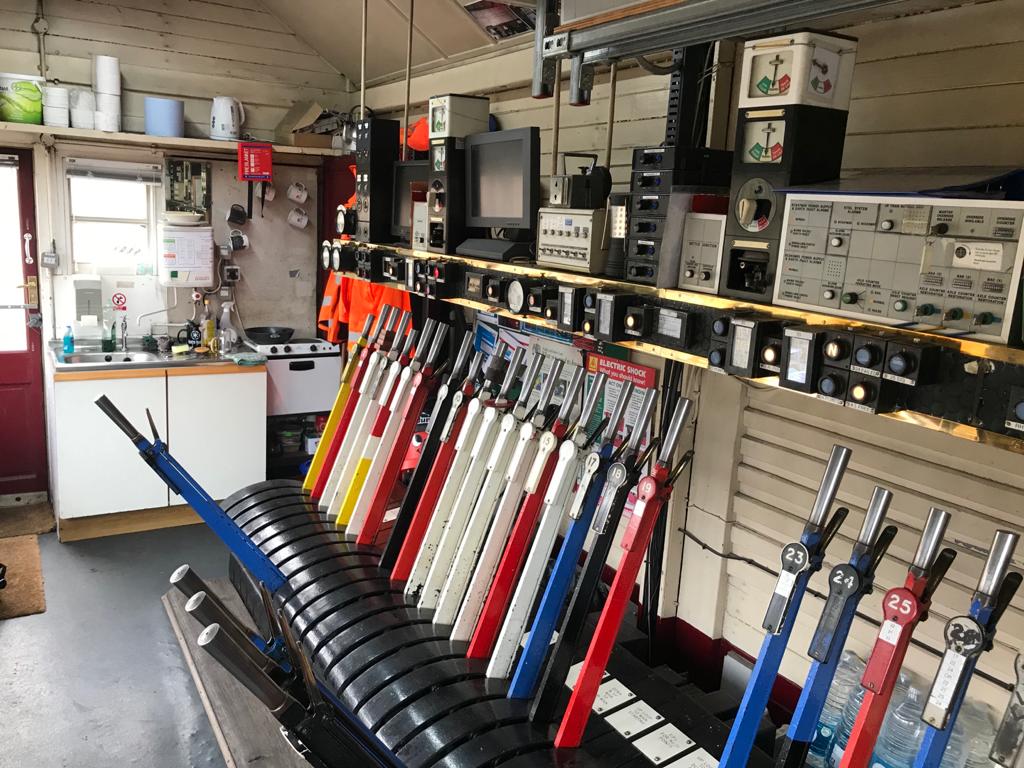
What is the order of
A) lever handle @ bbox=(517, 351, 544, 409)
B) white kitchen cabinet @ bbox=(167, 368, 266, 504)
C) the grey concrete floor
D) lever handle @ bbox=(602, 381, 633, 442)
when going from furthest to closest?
white kitchen cabinet @ bbox=(167, 368, 266, 504)
the grey concrete floor
lever handle @ bbox=(517, 351, 544, 409)
lever handle @ bbox=(602, 381, 633, 442)

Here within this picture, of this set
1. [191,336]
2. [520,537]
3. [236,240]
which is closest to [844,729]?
[520,537]

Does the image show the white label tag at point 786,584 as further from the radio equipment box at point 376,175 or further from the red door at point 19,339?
the red door at point 19,339

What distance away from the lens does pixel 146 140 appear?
4.64m

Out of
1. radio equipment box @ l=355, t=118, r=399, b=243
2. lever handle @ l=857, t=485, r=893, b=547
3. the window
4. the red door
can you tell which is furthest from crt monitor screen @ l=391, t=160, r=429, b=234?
the red door

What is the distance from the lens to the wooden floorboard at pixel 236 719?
2.65 metres

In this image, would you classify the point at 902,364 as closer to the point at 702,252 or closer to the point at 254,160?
the point at 702,252

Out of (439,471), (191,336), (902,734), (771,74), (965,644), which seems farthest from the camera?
(191,336)

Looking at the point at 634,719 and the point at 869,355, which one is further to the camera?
the point at 634,719

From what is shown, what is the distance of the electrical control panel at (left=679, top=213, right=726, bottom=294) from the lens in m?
1.97

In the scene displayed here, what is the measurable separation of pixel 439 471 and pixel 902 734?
1727 millimetres

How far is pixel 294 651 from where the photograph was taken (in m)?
1.29

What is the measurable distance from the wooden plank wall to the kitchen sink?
1405 mm

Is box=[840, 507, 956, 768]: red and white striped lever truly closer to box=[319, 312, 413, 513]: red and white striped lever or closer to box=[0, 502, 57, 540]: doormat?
box=[319, 312, 413, 513]: red and white striped lever

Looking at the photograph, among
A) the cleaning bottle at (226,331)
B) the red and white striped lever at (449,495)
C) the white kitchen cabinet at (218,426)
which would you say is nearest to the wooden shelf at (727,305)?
the red and white striped lever at (449,495)
